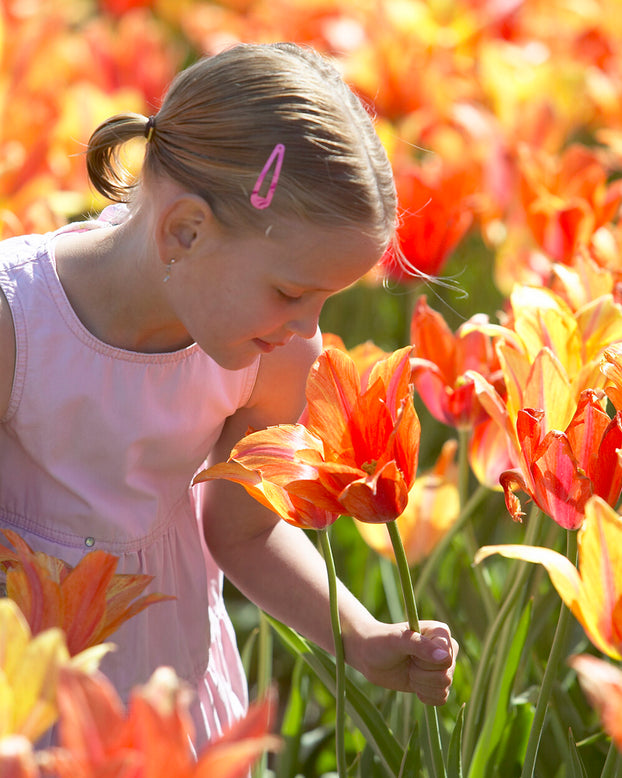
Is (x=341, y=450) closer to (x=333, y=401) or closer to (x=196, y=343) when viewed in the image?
(x=333, y=401)

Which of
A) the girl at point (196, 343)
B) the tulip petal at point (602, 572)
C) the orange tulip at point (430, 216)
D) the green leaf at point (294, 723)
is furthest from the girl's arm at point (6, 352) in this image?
the orange tulip at point (430, 216)

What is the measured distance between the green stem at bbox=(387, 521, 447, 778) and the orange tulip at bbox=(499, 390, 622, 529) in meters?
0.11

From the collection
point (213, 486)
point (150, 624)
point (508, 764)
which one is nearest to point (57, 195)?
point (213, 486)

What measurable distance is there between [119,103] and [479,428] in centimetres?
123

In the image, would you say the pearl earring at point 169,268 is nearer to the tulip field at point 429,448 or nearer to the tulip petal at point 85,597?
the tulip field at point 429,448

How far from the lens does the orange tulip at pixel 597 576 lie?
593 mm

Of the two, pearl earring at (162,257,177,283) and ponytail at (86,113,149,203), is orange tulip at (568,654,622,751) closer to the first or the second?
pearl earring at (162,257,177,283)

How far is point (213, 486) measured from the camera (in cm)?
116

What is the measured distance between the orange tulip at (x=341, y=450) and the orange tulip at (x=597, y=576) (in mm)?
133

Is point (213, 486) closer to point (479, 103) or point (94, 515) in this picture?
point (94, 515)

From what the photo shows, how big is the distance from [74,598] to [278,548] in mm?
A: 448

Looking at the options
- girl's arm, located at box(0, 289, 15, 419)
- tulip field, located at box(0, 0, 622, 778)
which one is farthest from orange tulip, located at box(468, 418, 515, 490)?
girl's arm, located at box(0, 289, 15, 419)

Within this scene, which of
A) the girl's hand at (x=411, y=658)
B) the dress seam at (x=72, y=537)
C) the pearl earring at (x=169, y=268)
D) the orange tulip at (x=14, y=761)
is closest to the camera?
the orange tulip at (x=14, y=761)

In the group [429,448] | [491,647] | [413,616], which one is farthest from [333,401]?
[429,448]
